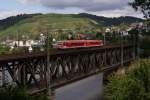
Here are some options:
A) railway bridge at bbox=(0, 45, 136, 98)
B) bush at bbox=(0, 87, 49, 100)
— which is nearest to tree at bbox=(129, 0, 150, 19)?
railway bridge at bbox=(0, 45, 136, 98)

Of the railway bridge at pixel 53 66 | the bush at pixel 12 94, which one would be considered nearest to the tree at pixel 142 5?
the railway bridge at pixel 53 66

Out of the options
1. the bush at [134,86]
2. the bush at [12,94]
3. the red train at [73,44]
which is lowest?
the bush at [134,86]

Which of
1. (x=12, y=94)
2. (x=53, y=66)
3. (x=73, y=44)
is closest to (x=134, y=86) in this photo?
(x=12, y=94)

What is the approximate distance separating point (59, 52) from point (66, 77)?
13.9ft

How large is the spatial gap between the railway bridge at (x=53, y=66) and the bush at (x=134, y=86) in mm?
9377

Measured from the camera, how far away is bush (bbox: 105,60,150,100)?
41125 mm

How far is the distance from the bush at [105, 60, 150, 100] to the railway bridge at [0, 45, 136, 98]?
30.8 feet

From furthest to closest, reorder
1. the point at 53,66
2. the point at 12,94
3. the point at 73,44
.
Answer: the point at 73,44 → the point at 53,66 → the point at 12,94

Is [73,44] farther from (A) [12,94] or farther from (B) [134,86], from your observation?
(A) [12,94]

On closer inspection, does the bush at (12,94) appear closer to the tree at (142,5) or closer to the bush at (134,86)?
the bush at (134,86)

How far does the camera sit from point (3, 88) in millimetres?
33875

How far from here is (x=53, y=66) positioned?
195 feet

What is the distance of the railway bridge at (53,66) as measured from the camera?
4735 cm

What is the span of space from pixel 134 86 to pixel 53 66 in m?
19.9
